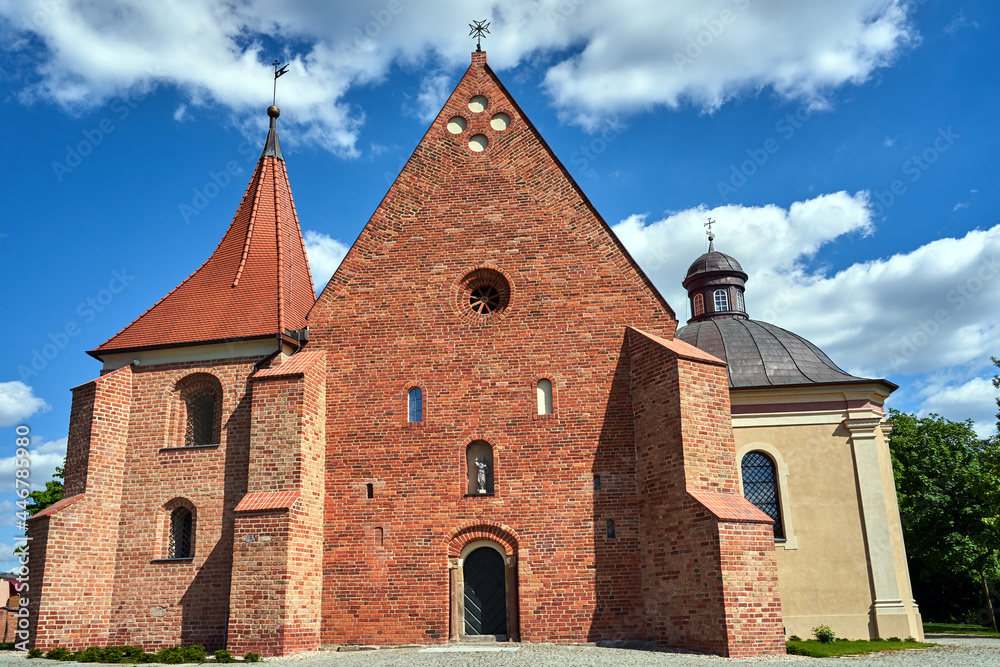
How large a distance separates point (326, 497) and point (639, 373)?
7.00 m

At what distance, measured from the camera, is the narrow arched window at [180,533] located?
15.9 meters

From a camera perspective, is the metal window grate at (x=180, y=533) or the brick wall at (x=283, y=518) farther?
the metal window grate at (x=180, y=533)

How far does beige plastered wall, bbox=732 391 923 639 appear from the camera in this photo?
59.5ft

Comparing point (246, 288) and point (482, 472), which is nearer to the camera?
point (482, 472)

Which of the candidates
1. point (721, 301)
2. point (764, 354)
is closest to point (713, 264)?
point (721, 301)

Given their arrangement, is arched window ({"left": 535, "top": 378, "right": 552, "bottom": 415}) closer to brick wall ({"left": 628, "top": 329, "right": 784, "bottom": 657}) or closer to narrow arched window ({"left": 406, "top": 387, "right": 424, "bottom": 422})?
brick wall ({"left": 628, "top": 329, "right": 784, "bottom": 657})

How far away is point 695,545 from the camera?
1332 centimetres

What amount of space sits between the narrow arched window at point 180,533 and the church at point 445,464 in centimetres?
5

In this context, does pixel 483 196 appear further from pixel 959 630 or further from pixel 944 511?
pixel 959 630

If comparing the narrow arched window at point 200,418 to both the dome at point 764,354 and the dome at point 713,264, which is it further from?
the dome at point 713,264

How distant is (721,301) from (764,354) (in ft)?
18.6

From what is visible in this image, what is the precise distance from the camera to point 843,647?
15289 mm

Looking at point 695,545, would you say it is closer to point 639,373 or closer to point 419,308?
point 639,373

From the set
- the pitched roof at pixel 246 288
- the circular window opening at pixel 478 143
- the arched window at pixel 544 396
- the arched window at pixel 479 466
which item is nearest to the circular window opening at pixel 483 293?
the arched window at pixel 544 396
